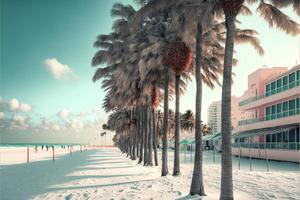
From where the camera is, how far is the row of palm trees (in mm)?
11844

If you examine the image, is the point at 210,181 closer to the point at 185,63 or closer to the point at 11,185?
the point at 185,63

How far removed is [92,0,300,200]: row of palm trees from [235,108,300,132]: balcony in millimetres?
Answer: 13373

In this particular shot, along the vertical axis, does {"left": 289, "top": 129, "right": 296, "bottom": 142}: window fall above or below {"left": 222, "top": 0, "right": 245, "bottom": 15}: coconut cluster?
below

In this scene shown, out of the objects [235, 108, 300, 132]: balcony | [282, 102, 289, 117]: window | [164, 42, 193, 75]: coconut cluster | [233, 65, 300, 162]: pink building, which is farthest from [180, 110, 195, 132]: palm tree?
[164, 42, 193, 75]: coconut cluster

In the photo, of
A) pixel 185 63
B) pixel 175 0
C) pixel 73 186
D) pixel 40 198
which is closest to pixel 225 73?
pixel 175 0

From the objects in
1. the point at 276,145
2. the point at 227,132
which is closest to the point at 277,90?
the point at 276,145

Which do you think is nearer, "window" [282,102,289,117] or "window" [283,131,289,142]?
"window" [282,102,289,117]

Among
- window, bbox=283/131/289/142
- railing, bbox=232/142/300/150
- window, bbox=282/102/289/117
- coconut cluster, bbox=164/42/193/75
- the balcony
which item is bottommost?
railing, bbox=232/142/300/150

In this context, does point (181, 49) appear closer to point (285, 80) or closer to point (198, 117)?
point (198, 117)

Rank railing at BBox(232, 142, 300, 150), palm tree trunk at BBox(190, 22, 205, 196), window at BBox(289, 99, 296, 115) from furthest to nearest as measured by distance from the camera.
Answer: window at BBox(289, 99, 296, 115), railing at BBox(232, 142, 300, 150), palm tree trunk at BBox(190, 22, 205, 196)

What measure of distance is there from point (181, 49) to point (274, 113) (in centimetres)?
2993

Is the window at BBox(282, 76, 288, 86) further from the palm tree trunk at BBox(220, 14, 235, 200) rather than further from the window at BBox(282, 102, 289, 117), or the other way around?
the palm tree trunk at BBox(220, 14, 235, 200)

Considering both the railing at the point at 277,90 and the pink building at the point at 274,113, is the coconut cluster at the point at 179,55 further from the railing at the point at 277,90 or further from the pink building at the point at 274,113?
the railing at the point at 277,90

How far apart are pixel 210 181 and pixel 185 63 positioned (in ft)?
21.3
